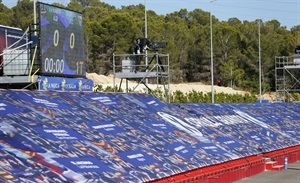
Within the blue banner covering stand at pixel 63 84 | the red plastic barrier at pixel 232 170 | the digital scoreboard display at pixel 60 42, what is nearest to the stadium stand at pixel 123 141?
the red plastic barrier at pixel 232 170

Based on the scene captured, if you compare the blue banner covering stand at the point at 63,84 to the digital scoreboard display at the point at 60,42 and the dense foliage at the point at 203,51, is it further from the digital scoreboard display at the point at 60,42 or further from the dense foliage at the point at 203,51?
the dense foliage at the point at 203,51

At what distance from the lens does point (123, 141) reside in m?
17.9

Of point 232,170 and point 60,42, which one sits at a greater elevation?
point 60,42

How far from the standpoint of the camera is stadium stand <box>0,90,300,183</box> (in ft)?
45.4

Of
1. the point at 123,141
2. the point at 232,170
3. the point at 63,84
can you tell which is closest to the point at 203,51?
the point at 63,84

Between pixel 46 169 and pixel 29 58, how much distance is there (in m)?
9.67

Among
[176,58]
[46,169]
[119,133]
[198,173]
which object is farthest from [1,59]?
[176,58]

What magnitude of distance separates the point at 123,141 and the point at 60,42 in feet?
20.3

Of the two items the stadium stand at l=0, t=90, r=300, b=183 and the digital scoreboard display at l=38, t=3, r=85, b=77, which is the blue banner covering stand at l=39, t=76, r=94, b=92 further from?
the stadium stand at l=0, t=90, r=300, b=183

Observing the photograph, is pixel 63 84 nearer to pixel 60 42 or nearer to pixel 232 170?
pixel 60 42

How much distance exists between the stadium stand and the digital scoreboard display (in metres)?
1.88

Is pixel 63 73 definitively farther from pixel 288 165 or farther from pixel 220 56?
pixel 220 56

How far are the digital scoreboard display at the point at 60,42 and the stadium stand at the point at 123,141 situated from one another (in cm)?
188

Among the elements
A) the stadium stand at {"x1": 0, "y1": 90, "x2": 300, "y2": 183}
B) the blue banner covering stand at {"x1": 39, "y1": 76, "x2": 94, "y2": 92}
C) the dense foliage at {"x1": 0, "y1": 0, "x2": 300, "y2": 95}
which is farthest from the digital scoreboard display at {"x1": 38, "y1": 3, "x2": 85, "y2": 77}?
the dense foliage at {"x1": 0, "y1": 0, "x2": 300, "y2": 95}
